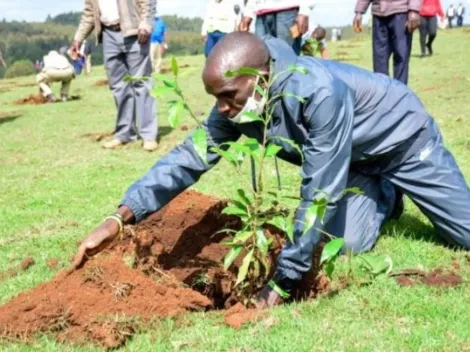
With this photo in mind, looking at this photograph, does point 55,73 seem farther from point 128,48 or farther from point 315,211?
point 315,211

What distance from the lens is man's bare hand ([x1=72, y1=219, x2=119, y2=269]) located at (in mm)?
3330

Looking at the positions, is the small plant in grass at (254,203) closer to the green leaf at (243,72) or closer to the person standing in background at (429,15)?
the green leaf at (243,72)

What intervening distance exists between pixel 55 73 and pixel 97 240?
1149 cm

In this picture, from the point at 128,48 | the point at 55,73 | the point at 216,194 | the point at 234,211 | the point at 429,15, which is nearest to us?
the point at 234,211

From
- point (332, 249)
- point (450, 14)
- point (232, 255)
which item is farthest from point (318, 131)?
point (450, 14)

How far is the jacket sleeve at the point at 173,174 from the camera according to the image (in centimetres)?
358

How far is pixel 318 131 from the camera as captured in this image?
321cm

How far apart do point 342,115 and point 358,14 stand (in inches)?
197

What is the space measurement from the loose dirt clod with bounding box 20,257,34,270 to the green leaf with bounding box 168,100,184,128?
1727mm

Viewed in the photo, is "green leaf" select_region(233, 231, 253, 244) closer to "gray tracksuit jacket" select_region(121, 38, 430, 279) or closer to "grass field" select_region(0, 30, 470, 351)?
"gray tracksuit jacket" select_region(121, 38, 430, 279)

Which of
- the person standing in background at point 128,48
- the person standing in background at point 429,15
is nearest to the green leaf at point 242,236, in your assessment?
the person standing in background at point 128,48

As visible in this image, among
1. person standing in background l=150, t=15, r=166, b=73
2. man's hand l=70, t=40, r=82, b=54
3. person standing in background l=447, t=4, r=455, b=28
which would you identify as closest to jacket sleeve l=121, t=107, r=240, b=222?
man's hand l=70, t=40, r=82, b=54

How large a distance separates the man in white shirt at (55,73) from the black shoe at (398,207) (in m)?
10.6

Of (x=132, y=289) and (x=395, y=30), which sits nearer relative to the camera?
(x=132, y=289)
